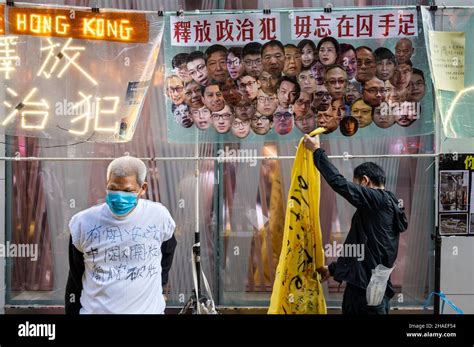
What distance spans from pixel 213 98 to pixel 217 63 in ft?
1.17

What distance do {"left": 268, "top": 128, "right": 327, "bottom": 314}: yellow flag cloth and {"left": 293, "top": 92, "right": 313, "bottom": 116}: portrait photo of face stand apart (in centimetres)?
41

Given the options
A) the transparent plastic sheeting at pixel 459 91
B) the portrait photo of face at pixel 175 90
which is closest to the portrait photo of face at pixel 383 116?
the transparent plastic sheeting at pixel 459 91

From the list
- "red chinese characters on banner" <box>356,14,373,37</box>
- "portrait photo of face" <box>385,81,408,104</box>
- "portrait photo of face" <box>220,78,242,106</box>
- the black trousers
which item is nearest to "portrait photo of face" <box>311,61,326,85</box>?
"red chinese characters on banner" <box>356,14,373,37</box>

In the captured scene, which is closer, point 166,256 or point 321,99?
point 166,256

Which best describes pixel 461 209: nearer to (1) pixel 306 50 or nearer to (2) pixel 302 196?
(2) pixel 302 196

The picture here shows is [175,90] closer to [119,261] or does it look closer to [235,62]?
[235,62]

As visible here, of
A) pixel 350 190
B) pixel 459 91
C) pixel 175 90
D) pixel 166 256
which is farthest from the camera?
pixel 175 90

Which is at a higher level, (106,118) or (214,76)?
(214,76)

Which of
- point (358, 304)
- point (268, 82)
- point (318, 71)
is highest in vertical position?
point (318, 71)

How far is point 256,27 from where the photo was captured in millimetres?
5688

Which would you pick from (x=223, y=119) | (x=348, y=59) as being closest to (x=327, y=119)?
(x=348, y=59)

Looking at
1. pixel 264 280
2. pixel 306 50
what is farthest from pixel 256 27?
pixel 264 280

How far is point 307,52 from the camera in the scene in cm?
569

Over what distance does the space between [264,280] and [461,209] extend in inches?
86.4
